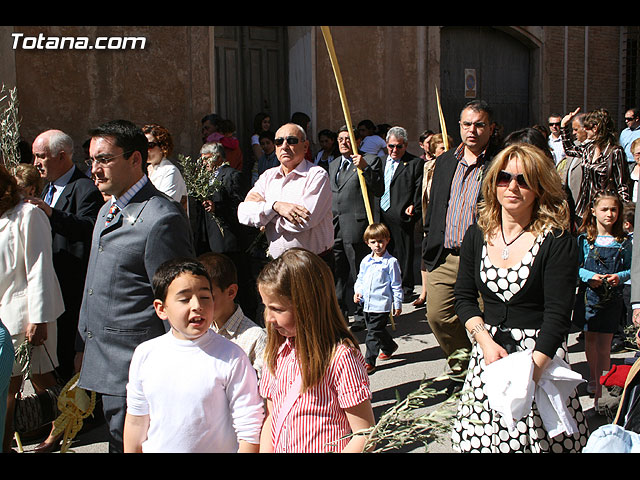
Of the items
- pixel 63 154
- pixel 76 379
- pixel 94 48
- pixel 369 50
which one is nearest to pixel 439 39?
pixel 369 50

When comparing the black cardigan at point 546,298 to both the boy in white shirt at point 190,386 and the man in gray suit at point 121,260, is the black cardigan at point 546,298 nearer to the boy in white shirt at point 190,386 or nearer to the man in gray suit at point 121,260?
the boy in white shirt at point 190,386

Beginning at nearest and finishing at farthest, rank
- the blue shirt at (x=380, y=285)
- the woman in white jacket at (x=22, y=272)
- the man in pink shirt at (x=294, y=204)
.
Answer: the woman in white jacket at (x=22, y=272)
the man in pink shirt at (x=294, y=204)
the blue shirt at (x=380, y=285)

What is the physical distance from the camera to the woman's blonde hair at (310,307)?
115 inches

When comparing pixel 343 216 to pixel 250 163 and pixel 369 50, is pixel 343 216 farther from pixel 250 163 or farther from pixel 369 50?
pixel 369 50

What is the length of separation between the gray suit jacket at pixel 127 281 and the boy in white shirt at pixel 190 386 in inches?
15.5

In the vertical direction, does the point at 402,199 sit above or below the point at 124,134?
below

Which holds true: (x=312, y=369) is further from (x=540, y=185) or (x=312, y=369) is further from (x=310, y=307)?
(x=540, y=185)

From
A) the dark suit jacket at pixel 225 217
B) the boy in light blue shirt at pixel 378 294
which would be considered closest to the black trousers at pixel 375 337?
the boy in light blue shirt at pixel 378 294

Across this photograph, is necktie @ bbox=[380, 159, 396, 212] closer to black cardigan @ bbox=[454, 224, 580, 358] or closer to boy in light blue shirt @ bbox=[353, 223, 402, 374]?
boy in light blue shirt @ bbox=[353, 223, 402, 374]

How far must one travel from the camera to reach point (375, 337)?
659 centimetres

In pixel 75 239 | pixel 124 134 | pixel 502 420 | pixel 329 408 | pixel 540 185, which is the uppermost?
pixel 124 134

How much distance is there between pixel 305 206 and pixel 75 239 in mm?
1699

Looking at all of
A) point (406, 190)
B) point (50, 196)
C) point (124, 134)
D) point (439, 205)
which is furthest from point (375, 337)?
point (124, 134)

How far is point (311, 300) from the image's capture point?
296 centimetres
